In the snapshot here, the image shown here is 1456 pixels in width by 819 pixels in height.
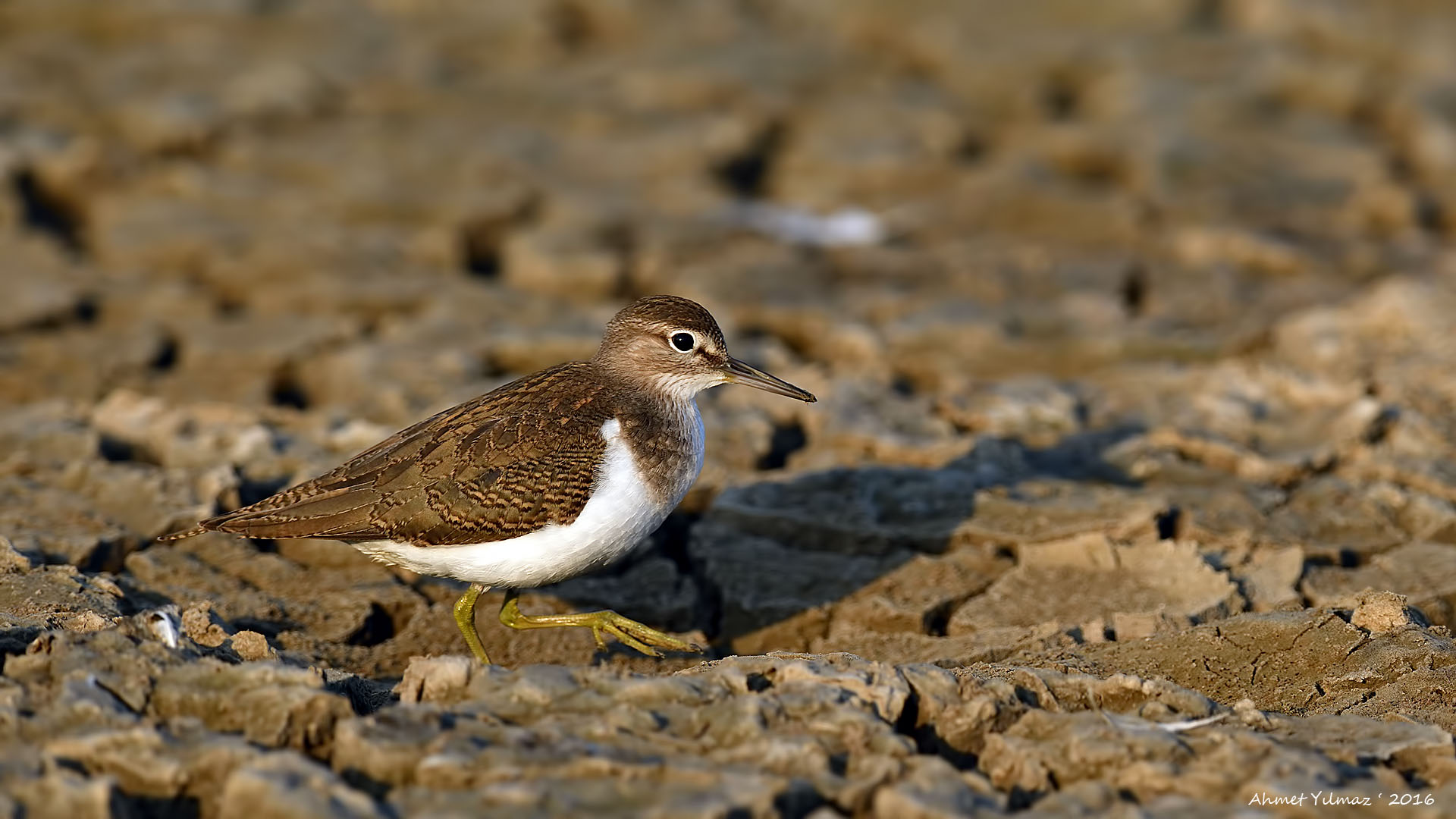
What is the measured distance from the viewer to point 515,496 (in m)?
5.68

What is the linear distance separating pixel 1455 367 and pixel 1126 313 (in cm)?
197

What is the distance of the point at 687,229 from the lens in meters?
10.7

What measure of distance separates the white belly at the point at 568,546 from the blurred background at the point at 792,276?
21.1 inches

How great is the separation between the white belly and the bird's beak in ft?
2.78

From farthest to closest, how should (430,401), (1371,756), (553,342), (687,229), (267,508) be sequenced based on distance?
(687,229)
(553,342)
(430,401)
(267,508)
(1371,756)

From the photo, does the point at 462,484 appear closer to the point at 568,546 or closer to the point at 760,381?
the point at 568,546

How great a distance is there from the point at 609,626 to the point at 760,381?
1.31m

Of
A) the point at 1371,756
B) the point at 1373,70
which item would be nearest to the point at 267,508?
the point at 1371,756

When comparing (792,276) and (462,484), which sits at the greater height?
(462,484)

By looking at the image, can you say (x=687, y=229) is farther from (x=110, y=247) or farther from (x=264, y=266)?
(x=110, y=247)

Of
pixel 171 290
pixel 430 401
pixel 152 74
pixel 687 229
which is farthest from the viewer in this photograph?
pixel 152 74

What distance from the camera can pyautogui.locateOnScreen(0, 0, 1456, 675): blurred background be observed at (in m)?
6.67

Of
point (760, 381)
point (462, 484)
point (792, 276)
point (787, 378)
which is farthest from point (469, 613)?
point (792, 276)

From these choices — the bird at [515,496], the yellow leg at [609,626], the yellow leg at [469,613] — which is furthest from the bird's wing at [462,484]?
the yellow leg at [609,626]
